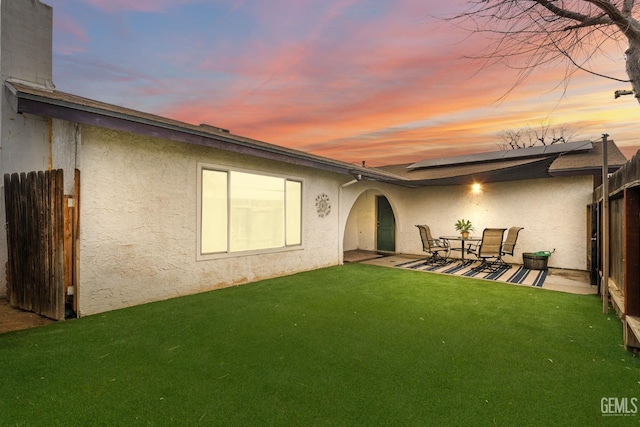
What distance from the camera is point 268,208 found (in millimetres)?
6570

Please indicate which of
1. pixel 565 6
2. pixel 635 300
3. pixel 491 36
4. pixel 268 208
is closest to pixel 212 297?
pixel 268 208

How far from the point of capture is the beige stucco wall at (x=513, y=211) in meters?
8.06

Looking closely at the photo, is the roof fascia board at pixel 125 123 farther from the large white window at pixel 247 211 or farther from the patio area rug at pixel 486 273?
the patio area rug at pixel 486 273

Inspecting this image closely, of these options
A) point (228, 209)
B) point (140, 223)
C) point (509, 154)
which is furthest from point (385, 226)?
point (140, 223)

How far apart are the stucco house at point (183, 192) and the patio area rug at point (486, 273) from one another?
4.53 feet

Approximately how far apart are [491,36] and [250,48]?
6.37 metres

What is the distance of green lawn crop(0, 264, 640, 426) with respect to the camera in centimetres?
197

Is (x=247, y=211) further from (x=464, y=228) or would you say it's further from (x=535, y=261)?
(x=535, y=261)

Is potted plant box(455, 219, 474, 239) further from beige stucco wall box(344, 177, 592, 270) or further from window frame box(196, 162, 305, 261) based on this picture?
window frame box(196, 162, 305, 261)

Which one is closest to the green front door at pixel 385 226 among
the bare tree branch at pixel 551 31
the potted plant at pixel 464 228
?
the potted plant at pixel 464 228

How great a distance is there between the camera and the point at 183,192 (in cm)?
504

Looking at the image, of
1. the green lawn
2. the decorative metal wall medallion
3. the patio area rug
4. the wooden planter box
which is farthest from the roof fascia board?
the wooden planter box

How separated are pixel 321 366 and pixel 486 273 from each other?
6.27 metres

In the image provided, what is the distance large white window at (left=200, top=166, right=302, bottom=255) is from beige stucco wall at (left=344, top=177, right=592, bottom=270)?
2192 millimetres
